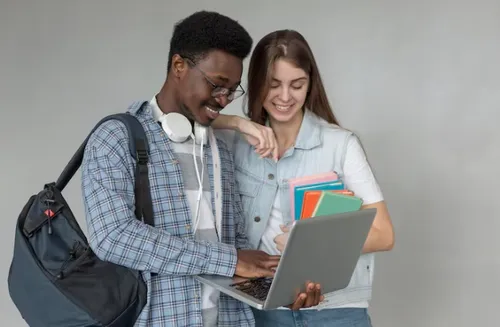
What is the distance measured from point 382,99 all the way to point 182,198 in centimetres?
135

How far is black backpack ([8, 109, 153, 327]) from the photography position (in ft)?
3.87

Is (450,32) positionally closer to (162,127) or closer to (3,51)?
(162,127)

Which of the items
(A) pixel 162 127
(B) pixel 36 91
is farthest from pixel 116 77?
(A) pixel 162 127

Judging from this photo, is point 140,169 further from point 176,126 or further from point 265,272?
point 265,272

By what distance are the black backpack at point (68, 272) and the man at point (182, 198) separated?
27 millimetres

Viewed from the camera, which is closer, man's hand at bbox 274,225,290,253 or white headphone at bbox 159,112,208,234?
white headphone at bbox 159,112,208,234

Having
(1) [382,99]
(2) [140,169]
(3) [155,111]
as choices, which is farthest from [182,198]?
(1) [382,99]

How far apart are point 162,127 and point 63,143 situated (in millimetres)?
1505

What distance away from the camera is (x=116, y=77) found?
107 inches

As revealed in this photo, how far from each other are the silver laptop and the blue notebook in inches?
8.0

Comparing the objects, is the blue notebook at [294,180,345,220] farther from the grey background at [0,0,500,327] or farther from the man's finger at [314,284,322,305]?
the grey background at [0,0,500,327]

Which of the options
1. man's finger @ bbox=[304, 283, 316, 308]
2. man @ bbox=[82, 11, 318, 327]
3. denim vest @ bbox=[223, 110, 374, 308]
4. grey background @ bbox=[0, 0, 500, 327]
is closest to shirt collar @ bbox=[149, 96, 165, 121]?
man @ bbox=[82, 11, 318, 327]

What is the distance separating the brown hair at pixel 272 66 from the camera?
5.29 ft

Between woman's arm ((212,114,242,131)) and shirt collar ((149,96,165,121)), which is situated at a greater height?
shirt collar ((149,96,165,121))
